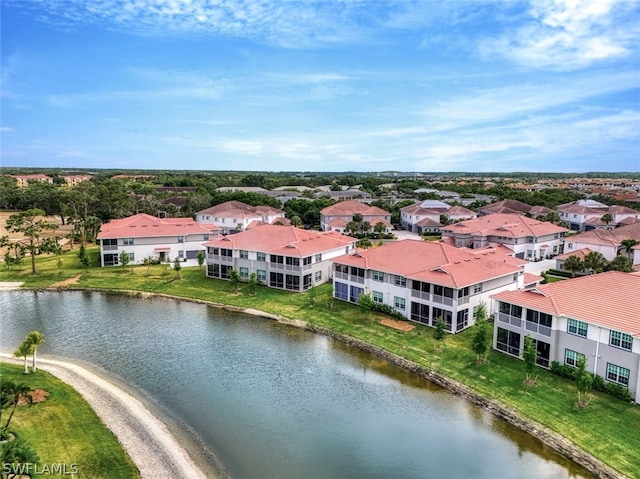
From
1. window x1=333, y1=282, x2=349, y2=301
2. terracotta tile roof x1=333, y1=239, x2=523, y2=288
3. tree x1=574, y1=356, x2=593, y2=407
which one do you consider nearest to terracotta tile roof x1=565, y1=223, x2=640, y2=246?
terracotta tile roof x1=333, y1=239, x2=523, y2=288

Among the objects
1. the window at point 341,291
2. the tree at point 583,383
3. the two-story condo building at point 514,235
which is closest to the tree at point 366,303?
the window at point 341,291

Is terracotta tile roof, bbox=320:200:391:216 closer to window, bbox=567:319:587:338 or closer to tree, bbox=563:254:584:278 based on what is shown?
tree, bbox=563:254:584:278

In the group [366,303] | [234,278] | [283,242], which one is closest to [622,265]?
[366,303]

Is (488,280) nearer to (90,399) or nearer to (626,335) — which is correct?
(626,335)

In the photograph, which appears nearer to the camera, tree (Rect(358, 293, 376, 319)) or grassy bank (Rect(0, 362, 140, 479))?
grassy bank (Rect(0, 362, 140, 479))

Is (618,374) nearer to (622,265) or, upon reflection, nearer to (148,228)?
(622,265)

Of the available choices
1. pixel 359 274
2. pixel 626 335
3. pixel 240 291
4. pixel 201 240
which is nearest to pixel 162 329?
pixel 240 291
